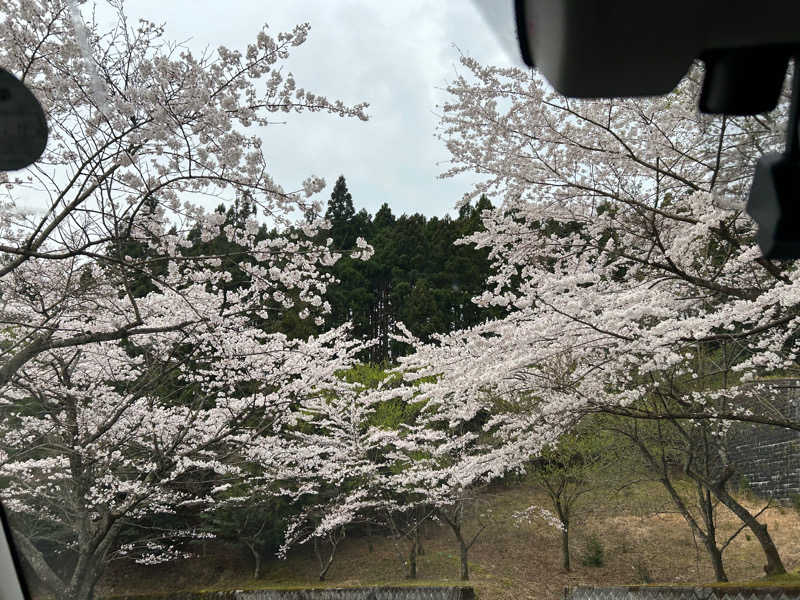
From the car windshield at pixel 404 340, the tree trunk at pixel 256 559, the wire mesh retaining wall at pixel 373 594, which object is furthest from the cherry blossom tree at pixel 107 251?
the tree trunk at pixel 256 559

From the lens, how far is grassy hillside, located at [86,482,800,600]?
37.4ft

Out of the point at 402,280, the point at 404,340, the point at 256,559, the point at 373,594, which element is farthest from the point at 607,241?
the point at 402,280

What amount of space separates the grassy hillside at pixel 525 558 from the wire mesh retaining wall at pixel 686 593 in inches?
97.6

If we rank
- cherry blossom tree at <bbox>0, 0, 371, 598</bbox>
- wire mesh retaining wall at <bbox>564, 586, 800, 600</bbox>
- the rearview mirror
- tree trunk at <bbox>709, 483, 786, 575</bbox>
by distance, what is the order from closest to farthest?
1. the rearview mirror
2. cherry blossom tree at <bbox>0, 0, 371, 598</bbox>
3. wire mesh retaining wall at <bbox>564, 586, 800, 600</bbox>
4. tree trunk at <bbox>709, 483, 786, 575</bbox>

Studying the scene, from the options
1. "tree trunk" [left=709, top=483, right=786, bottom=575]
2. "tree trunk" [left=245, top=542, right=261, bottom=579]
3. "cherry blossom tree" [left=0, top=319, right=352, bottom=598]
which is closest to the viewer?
"cherry blossom tree" [left=0, top=319, right=352, bottom=598]

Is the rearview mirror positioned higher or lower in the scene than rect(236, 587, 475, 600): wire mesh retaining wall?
higher

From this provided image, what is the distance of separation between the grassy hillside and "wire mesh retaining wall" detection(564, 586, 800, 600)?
8.13 feet

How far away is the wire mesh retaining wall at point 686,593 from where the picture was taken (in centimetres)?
613

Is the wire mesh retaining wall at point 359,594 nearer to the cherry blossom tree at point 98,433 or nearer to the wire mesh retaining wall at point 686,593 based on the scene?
the wire mesh retaining wall at point 686,593

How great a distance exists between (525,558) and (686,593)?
21.4 feet

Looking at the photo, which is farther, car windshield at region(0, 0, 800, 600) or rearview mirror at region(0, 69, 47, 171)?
car windshield at region(0, 0, 800, 600)

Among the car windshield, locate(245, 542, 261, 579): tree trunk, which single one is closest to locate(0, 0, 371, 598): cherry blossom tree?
the car windshield

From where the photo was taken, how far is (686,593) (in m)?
7.00

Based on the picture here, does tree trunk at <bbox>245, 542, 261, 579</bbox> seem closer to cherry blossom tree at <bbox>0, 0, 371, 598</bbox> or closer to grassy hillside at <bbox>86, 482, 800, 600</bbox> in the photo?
grassy hillside at <bbox>86, 482, 800, 600</bbox>
